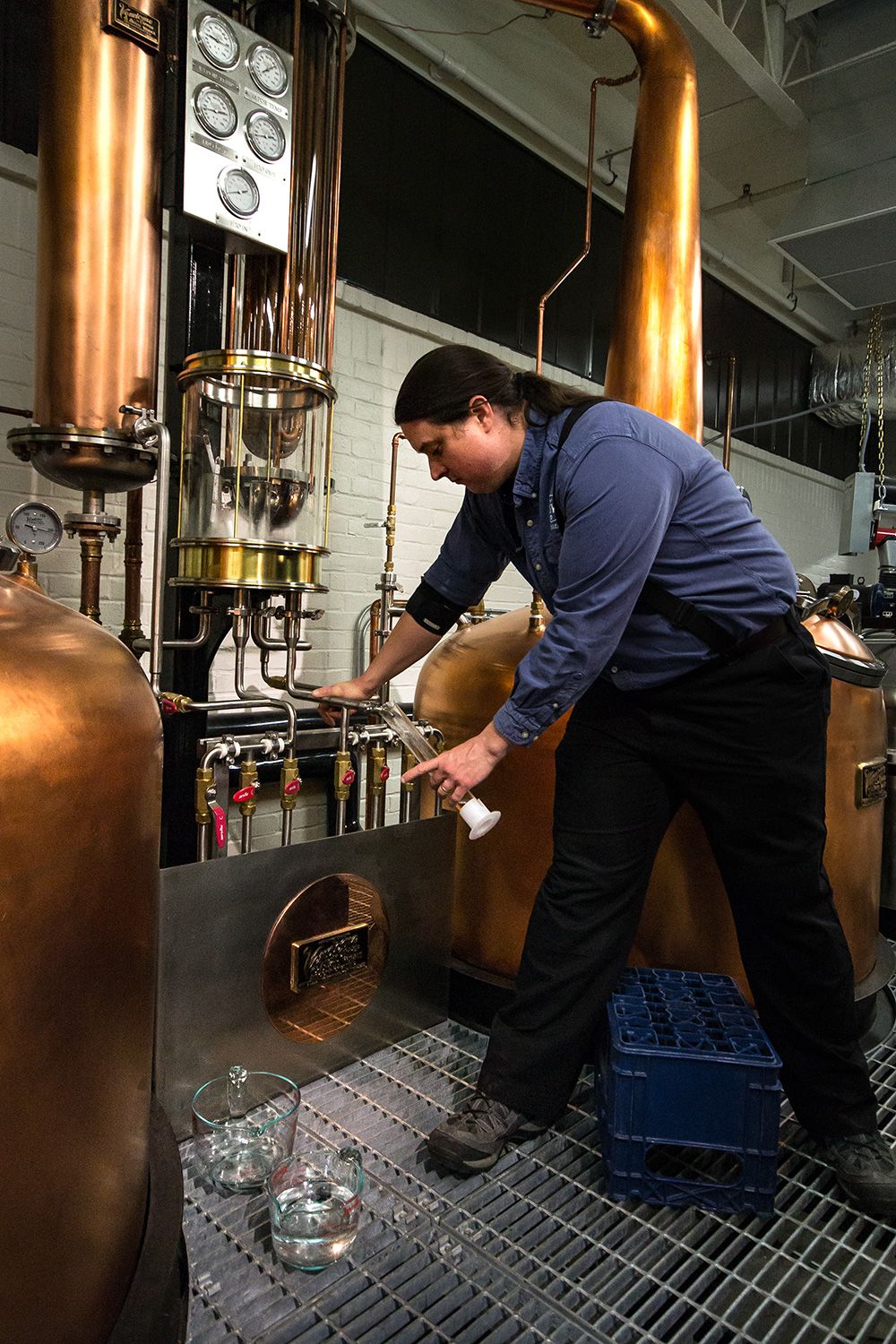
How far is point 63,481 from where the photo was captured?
1934 mm

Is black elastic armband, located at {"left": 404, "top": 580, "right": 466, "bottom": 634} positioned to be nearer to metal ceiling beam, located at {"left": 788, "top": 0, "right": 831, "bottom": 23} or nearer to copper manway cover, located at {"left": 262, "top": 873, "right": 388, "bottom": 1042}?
copper manway cover, located at {"left": 262, "top": 873, "right": 388, "bottom": 1042}

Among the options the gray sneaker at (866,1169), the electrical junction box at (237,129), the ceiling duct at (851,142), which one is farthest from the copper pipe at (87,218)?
the ceiling duct at (851,142)

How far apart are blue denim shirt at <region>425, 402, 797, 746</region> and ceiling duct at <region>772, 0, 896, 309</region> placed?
12.4 feet

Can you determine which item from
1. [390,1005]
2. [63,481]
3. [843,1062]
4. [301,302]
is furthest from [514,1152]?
[301,302]

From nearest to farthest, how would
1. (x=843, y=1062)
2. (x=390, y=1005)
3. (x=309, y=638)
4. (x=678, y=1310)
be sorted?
1. (x=678, y=1310)
2. (x=843, y=1062)
3. (x=390, y=1005)
4. (x=309, y=638)

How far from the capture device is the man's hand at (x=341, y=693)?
6.56 ft

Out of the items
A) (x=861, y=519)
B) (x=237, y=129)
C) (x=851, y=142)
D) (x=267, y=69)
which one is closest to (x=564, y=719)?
(x=237, y=129)

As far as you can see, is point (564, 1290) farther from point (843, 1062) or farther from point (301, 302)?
point (301, 302)

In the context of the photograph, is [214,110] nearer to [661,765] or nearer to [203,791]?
[203,791]

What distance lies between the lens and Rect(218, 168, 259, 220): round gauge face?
80.0 inches

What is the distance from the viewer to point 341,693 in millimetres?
2010

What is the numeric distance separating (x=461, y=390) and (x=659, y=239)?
1511mm

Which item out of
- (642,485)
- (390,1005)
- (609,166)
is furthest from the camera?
(609,166)

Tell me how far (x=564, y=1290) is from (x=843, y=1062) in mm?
663
